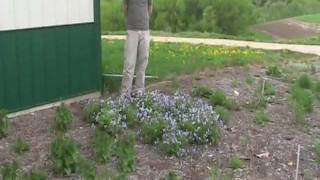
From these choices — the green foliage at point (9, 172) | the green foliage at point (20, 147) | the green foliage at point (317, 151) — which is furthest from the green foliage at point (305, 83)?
the green foliage at point (9, 172)

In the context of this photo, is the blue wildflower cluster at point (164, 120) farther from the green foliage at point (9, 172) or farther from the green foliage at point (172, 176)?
the green foliage at point (9, 172)

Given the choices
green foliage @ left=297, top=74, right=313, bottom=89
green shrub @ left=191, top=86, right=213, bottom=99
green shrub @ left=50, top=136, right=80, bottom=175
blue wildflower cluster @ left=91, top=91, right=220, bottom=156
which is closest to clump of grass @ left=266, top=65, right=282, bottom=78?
green foliage @ left=297, top=74, right=313, bottom=89

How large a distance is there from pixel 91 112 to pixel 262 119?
188cm

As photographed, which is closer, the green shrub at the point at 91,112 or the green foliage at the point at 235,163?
the green foliage at the point at 235,163

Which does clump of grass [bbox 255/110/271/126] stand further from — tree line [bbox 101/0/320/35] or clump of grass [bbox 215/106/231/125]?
tree line [bbox 101/0/320/35]

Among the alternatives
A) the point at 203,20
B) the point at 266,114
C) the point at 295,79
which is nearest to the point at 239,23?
the point at 203,20

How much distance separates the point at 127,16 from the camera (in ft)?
27.6

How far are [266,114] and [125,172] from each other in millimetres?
2740

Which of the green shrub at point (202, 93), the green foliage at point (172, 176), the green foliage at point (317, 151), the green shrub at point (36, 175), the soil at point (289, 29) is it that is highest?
the green shrub at point (202, 93)

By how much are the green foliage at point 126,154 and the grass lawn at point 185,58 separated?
10.6ft

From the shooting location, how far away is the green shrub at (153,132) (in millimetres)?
6641

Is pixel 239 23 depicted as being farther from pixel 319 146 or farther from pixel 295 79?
pixel 319 146

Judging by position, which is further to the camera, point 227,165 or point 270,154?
point 270,154

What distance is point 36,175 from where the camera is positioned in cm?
542
